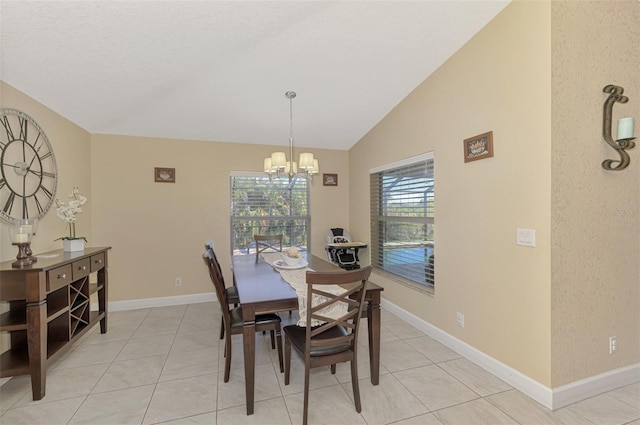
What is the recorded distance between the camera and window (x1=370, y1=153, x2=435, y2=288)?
3229 millimetres

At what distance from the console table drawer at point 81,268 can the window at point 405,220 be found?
3.38m

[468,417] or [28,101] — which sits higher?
[28,101]

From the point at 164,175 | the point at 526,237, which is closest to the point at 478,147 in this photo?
the point at 526,237

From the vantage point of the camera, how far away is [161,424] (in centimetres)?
180

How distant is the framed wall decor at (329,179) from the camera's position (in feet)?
15.6

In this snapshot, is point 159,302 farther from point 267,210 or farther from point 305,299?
point 305,299

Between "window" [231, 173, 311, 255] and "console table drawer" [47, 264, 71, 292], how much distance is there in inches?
82.2

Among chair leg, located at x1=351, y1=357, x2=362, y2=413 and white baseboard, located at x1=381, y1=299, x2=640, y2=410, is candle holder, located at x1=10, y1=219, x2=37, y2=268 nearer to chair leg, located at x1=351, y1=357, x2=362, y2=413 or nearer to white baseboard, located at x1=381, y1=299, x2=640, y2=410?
chair leg, located at x1=351, y1=357, x2=362, y2=413

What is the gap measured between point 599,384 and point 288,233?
12.1 feet

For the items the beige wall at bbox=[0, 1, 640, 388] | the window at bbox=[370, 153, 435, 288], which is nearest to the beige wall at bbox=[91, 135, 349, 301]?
the beige wall at bbox=[0, 1, 640, 388]

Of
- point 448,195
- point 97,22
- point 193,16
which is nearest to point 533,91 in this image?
point 448,195

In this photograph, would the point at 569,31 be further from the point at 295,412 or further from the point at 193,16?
the point at 295,412

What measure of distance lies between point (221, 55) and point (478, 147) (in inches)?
91.9

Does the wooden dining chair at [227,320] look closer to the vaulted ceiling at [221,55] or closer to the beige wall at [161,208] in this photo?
the vaulted ceiling at [221,55]
